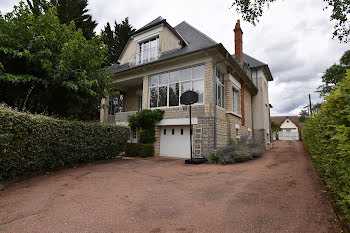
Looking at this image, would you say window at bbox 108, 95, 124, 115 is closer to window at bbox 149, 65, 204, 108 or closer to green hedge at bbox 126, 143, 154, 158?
window at bbox 149, 65, 204, 108

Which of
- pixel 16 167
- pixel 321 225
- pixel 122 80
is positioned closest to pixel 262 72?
pixel 122 80

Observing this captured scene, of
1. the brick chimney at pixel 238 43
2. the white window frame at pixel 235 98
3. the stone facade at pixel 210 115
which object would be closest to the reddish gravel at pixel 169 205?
the stone facade at pixel 210 115

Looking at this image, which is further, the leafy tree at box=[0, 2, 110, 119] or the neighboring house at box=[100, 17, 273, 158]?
the neighboring house at box=[100, 17, 273, 158]

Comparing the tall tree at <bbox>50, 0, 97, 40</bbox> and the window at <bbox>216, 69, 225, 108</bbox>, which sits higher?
the tall tree at <bbox>50, 0, 97, 40</bbox>

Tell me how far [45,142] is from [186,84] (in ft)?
22.0

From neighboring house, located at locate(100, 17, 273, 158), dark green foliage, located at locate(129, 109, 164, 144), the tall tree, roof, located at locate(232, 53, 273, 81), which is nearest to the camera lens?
neighboring house, located at locate(100, 17, 273, 158)

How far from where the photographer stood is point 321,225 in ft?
7.77

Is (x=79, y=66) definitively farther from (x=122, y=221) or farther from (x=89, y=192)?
(x=122, y=221)

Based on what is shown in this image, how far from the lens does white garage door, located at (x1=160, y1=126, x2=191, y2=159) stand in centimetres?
981

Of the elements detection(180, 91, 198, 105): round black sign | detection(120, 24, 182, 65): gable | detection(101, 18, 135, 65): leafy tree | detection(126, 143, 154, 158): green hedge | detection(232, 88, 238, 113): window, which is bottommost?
detection(126, 143, 154, 158): green hedge

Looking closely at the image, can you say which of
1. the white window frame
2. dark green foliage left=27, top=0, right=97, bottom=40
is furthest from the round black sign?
dark green foliage left=27, top=0, right=97, bottom=40

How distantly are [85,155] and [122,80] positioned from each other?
276 inches

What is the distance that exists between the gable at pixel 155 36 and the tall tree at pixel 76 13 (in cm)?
470

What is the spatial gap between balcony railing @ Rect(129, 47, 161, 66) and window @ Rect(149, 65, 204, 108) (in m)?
1.55
